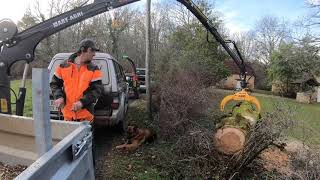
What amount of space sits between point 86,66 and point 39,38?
9.37ft

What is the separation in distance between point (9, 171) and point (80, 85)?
172cm

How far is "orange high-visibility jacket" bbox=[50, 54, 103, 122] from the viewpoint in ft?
16.4

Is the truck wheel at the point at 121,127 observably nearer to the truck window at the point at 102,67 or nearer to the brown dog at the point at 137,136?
the brown dog at the point at 137,136

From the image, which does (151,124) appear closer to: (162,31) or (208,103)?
(208,103)

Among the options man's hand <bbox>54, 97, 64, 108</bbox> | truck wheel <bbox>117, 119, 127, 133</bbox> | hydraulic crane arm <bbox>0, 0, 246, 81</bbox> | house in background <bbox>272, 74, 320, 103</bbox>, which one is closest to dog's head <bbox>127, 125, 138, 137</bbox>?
truck wheel <bbox>117, 119, 127, 133</bbox>

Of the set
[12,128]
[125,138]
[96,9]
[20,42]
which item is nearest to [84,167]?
[12,128]

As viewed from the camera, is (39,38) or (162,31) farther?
(162,31)

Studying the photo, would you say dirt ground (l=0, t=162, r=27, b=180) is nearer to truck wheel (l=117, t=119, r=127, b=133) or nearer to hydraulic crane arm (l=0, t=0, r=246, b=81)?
hydraulic crane arm (l=0, t=0, r=246, b=81)

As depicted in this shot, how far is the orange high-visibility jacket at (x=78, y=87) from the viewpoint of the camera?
4.99 meters

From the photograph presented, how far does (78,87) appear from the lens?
16.5 ft

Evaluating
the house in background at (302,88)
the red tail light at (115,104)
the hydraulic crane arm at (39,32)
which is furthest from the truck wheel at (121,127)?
the house in background at (302,88)

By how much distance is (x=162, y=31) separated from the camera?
43.8m

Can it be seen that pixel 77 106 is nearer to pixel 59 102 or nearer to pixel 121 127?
pixel 59 102

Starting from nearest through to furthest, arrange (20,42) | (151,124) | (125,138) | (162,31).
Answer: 1. (20,42)
2. (125,138)
3. (151,124)
4. (162,31)
